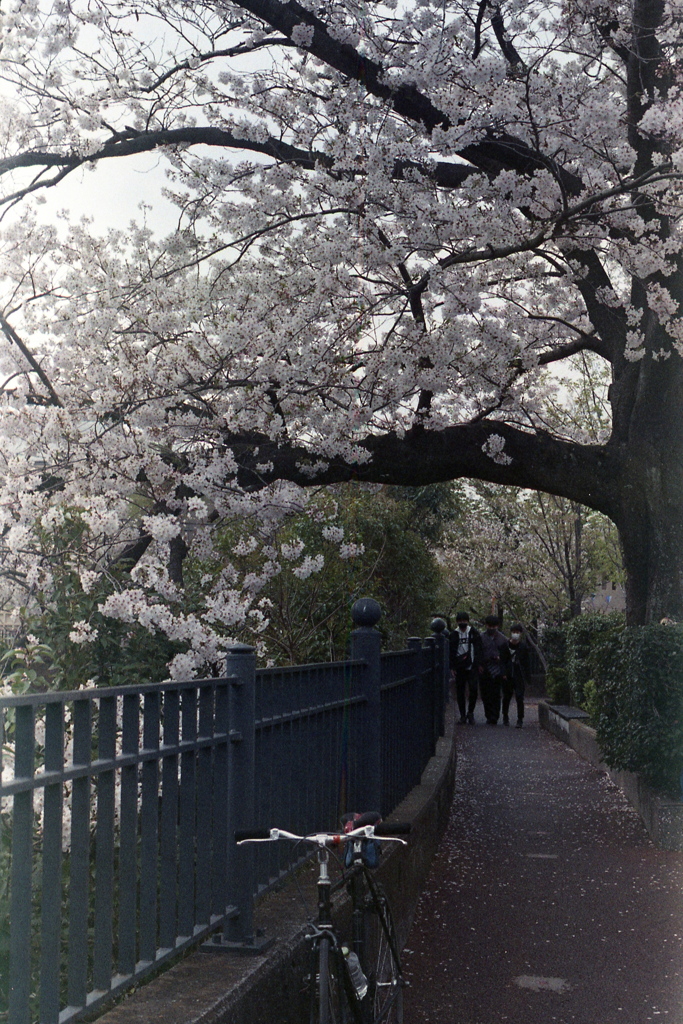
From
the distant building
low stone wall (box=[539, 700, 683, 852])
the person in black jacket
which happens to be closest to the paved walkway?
low stone wall (box=[539, 700, 683, 852])

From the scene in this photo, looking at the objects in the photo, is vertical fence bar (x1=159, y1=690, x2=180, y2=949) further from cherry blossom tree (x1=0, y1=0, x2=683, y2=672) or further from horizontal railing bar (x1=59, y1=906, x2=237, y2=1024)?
cherry blossom tree (x1=0, y1=0, x2=683, y2=672)

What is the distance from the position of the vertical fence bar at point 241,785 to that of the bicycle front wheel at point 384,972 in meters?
0.44

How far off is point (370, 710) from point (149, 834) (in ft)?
10.3

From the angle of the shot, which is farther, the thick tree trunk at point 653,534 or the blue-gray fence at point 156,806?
the thick tree trunk at point 653,534

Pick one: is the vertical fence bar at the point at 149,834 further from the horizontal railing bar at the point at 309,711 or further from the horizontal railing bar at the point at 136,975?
the horizontal railing bar at the point at 309,711

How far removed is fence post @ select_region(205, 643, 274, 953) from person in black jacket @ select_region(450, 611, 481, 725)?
14.9 metres

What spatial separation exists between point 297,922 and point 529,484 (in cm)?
729

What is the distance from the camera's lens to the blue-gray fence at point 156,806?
2.50 m

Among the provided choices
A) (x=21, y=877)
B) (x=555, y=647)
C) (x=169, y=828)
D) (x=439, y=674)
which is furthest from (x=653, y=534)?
(x=555, y=647)

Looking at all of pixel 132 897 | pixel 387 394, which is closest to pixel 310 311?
pixel 387 394

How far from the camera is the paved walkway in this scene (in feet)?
17.1

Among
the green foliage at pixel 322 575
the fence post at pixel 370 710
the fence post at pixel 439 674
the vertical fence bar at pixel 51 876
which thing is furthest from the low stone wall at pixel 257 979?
the fence post at pixel 439 674

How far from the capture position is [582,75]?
441 inches

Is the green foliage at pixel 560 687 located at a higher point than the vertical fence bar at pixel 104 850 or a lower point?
lower
